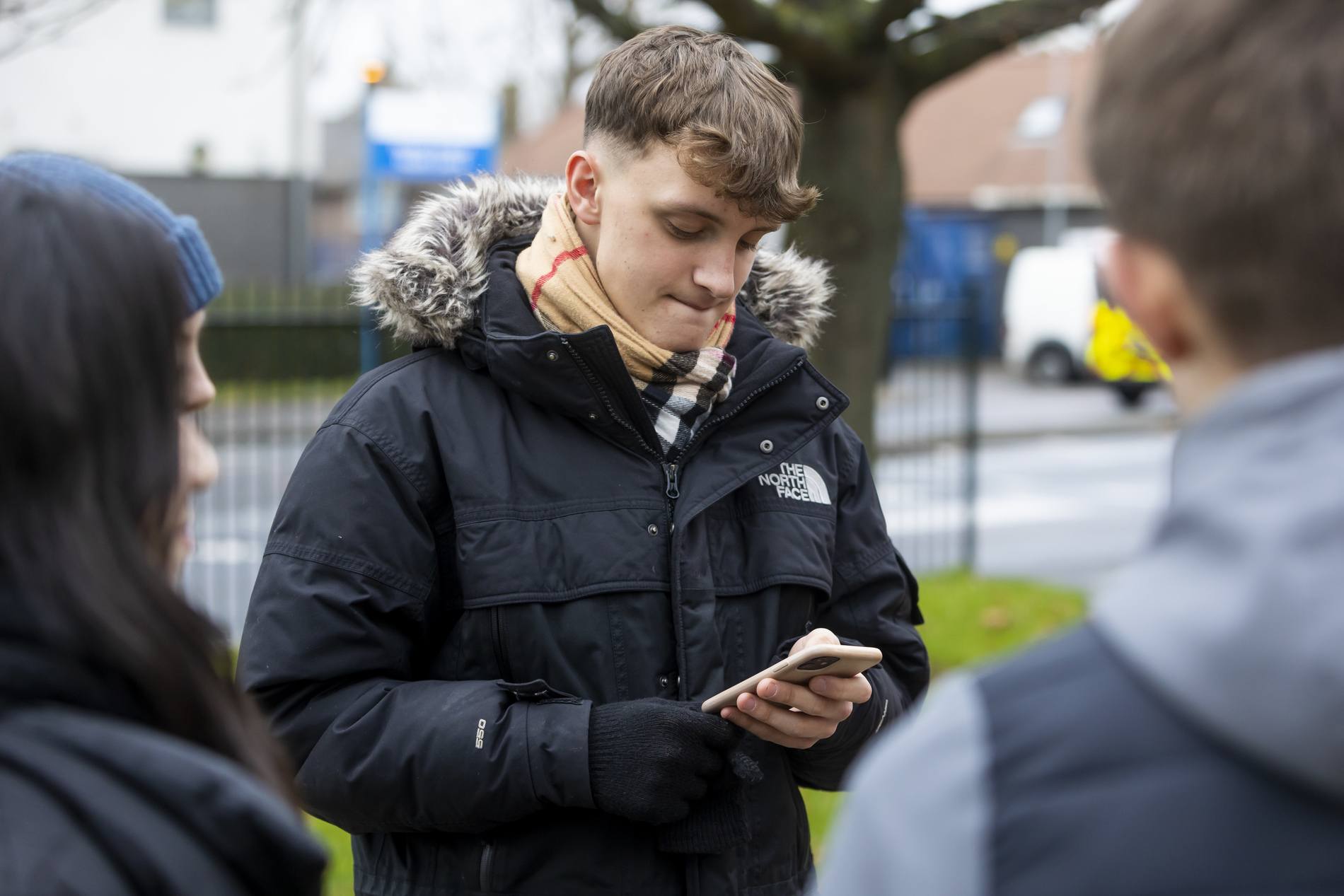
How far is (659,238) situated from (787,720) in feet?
2.51

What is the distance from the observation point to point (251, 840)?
116 cm

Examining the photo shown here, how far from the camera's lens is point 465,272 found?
2229mm

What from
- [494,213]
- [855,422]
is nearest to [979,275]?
[855,422]

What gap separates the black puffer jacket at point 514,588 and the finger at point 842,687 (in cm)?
12

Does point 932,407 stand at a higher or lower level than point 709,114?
lower

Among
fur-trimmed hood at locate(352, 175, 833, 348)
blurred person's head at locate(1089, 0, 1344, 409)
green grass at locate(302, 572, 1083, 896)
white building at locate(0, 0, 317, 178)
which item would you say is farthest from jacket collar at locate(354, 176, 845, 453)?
white building at locate(0, 0, 317, 178)

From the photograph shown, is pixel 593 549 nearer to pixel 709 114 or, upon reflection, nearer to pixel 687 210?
pixel 687 210

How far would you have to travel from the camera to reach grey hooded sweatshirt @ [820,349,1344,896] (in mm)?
882

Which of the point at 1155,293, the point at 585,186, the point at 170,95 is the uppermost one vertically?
the point at 170,95

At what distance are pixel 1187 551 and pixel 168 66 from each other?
24.6m

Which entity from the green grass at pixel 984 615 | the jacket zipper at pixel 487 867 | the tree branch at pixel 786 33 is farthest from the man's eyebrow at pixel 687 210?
the green grass at pixel 984 615

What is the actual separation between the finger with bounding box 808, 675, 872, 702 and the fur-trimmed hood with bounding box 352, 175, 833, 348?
2.24 feet

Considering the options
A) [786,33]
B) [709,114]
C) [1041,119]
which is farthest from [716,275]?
[1041,119]

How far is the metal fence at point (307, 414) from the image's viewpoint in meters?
8.04
